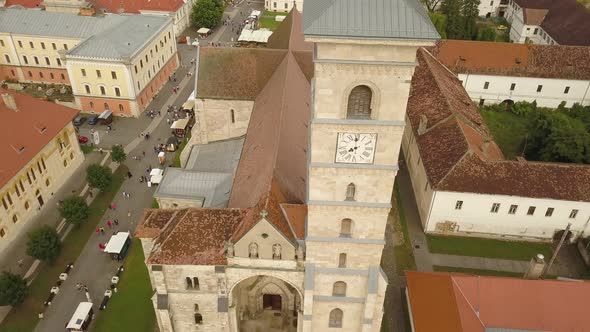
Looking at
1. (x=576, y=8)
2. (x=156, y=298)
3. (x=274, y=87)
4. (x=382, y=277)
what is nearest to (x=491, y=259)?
(x=382, y=277)

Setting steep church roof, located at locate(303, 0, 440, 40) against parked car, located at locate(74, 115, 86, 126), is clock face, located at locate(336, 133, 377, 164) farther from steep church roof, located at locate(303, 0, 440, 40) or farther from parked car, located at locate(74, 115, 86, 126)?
parked car, located at locate(74, 115, 86, 126)

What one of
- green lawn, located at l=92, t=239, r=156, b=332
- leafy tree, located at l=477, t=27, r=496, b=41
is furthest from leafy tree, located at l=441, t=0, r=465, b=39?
green lawn, located at l=92, t=239, r=156, b=332

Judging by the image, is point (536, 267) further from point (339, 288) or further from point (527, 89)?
point (527, 89)

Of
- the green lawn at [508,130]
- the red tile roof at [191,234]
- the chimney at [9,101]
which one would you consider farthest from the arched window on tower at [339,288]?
the chimney at [9,101]

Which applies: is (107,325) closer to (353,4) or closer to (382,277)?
(382,277)

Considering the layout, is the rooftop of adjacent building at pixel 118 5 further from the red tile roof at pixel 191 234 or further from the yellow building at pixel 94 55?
the red tile roof at pixel 191 234
